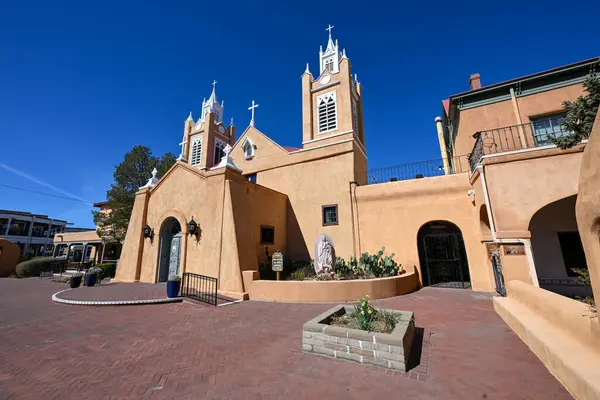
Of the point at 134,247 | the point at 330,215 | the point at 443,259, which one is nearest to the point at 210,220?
the point at 134,247

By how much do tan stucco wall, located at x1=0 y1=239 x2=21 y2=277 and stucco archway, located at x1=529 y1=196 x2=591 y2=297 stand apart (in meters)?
35.8

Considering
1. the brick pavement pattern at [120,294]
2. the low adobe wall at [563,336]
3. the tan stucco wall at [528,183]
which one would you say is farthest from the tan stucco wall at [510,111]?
the brick pavement pattern at [120,294]

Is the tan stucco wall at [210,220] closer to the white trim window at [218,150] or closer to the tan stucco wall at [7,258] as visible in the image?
the white trim window at [218,150]

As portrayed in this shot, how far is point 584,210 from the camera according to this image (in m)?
2.89

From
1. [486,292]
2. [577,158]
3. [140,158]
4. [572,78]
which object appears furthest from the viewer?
[140,158]

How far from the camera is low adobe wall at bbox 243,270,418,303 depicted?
349 inches

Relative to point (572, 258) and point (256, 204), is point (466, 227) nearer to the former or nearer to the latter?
point (572, 258)

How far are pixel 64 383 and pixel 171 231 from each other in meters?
10.8

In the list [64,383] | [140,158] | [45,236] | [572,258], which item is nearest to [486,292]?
[572,258]

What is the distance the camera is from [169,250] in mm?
13516

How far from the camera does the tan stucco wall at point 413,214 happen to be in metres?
11.2

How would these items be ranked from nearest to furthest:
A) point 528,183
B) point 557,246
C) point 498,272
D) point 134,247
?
1. point 528,183
2. point 498,272
3. point 557,246
4. point 134,247

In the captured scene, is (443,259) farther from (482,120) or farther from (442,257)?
(482,120)

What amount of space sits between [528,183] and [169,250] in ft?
52.4
